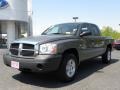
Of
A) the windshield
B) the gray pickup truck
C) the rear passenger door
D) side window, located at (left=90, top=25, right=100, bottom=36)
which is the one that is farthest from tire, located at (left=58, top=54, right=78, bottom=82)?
side window, located at (left=90, top=25, right=100, bottom=36)

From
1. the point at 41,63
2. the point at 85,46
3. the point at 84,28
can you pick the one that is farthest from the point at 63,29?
the point at 41,63

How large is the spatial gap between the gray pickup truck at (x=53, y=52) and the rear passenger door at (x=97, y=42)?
773 millimetres

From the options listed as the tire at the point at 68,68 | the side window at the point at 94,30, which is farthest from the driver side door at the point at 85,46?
the side window at the point at 94,30

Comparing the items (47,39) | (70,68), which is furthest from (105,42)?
(47,39)

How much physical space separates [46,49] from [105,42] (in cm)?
436

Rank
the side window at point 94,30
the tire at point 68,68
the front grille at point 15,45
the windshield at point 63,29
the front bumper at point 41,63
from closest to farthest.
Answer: the front bumper at point 41,63 < the tire at point 68,68 < the front grille at point 15,45 < the windshield at point 63,29 < the side window at point 94,30

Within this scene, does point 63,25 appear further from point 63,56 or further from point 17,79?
point 17,79

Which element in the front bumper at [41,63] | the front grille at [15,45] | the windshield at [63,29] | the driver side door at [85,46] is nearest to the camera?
the front bumper at [41,63]

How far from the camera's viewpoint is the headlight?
6.08m

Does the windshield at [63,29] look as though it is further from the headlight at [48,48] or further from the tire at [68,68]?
the headlight at [48,48]

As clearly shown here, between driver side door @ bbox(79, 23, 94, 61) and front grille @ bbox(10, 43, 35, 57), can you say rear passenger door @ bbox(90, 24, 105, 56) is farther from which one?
front grille @ bbox(10, 43, 35, 57)

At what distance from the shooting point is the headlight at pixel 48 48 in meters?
6.08

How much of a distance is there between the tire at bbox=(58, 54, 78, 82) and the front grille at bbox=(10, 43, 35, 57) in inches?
36.0

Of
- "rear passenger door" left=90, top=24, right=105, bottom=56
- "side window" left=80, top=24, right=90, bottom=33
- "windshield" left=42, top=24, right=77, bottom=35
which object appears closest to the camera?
"windshield" left=42, top=24, right=77, bottom=35
